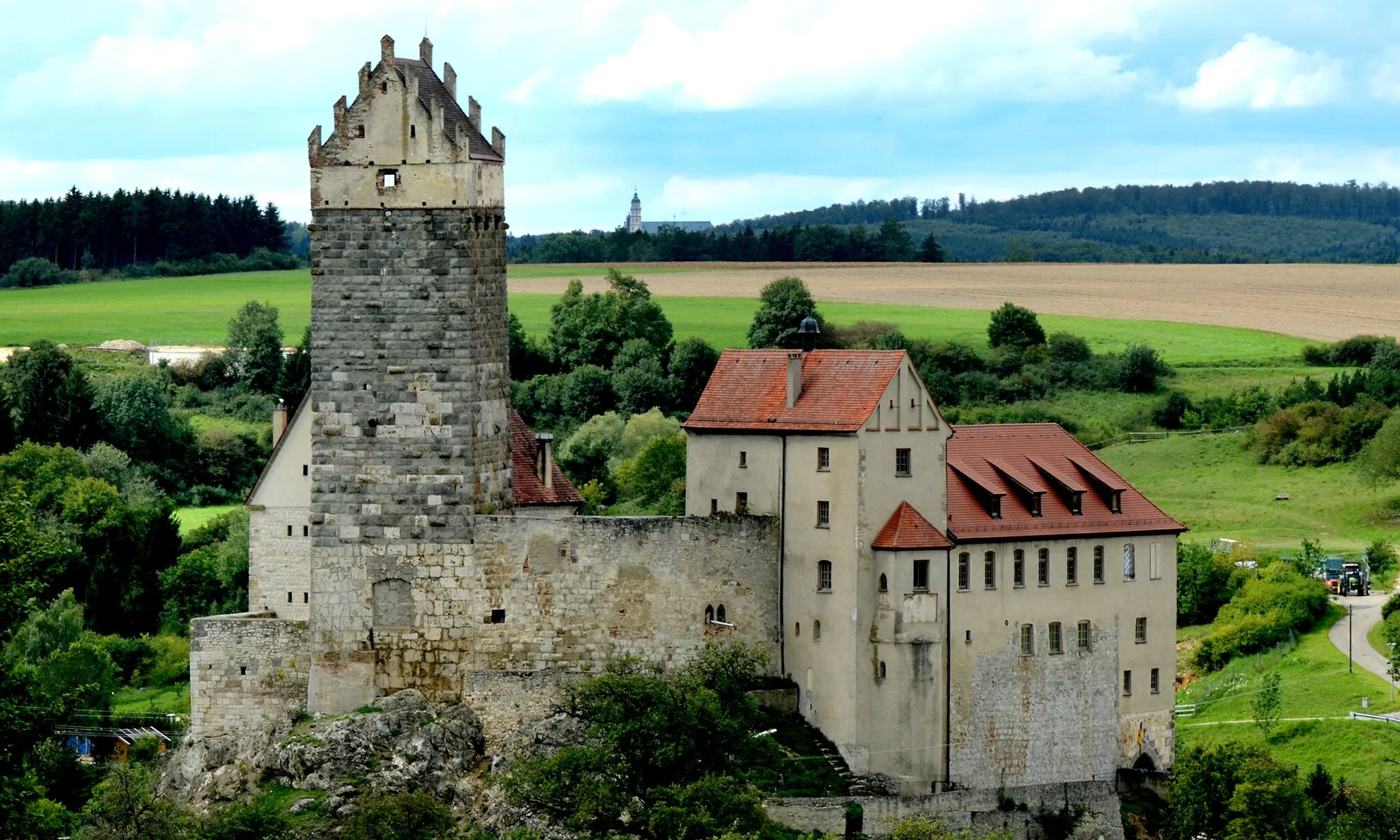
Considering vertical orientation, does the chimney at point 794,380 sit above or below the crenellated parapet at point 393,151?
below

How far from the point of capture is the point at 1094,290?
179 meters

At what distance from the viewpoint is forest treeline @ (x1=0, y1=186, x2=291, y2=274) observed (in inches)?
7343

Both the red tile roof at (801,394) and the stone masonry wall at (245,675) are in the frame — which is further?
the stone masonry wall at (245,675)

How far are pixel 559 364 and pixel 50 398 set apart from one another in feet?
98.6

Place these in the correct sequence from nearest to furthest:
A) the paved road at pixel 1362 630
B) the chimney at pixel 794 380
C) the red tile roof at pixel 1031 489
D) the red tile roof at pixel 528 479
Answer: the chimney at pixel 794 380, the red tile roof at pixel 1031 489, the red tile roof at pixel 528 479, the paved road at pixel 1362 630

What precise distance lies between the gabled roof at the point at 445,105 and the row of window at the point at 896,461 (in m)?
11.8

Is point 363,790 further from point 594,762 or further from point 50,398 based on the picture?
point 50,398

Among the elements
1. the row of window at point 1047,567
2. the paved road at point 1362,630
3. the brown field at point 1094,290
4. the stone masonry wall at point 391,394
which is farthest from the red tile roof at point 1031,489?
the brown field at point 1094,290

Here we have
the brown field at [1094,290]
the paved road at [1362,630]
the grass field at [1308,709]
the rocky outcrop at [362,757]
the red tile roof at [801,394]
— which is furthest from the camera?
the brown field at [1094,290]

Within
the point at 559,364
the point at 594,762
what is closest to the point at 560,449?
the point at 559,364

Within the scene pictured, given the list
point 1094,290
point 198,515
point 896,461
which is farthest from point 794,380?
point 1094,290

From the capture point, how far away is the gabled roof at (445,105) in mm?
64562

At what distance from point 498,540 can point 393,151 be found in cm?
1066

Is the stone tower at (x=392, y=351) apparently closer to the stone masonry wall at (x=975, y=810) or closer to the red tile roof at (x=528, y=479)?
the red tile roof at (x=528, y=479)
